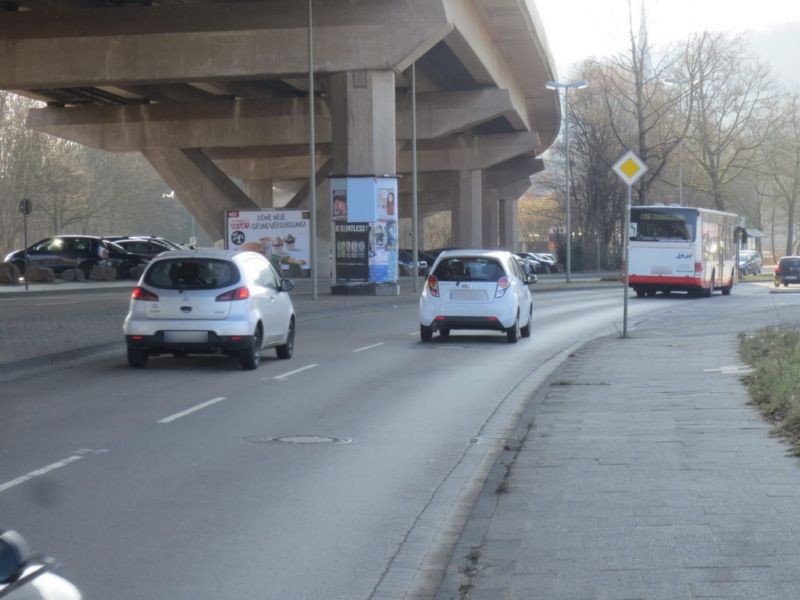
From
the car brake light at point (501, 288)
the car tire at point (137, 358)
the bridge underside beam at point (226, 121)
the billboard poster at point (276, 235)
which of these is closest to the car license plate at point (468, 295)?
the car brake light at point (501, 288)

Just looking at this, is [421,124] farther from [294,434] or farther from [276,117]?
[294,434]

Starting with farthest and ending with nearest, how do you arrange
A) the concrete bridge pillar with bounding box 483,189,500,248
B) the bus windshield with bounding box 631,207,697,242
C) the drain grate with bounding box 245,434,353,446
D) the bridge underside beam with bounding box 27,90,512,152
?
the concrete bridge pillar with bounding box 483,189,500,248 < the bridge underside beam with bounding box 27,90,512,152 < the bus windshield with bounding box 631,207,697,242 < the drain grate with bounding box 245,434,353,446

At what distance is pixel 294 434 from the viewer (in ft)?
38.1

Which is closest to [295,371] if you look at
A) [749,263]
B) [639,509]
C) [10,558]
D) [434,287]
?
[434,287]

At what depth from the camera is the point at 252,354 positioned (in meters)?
17.5

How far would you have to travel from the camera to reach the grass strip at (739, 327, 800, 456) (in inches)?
407

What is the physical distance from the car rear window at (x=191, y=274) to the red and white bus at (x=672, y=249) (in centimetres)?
2616

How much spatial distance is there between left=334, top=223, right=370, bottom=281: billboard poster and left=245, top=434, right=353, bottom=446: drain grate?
29.3 m

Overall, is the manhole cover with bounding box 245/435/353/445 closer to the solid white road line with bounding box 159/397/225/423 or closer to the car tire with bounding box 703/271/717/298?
the solid white road line with bounding box 159/397/225/423

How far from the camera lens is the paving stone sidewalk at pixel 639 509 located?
5941mm

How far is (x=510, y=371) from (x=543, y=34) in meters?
33.3

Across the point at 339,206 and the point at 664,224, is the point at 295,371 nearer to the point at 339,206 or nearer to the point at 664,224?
the point at 339,206

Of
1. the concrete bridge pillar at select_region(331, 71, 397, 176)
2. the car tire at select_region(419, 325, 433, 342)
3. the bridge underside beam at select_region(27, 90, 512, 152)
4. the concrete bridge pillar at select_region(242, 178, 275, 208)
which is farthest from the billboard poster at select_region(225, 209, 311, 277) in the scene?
the concrete bridge pillar at select_region(242, 178, 275, 208)

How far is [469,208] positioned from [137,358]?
182 ft
